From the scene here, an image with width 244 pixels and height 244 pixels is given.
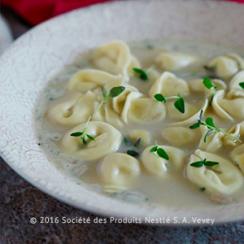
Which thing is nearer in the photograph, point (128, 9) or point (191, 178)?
point (191, 178)

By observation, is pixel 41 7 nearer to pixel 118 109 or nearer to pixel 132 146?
pixel 118 109

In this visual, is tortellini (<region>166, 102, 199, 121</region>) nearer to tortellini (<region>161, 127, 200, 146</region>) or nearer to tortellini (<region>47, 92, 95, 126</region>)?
tortellini (<region>161, 127, 200, 146</region>)

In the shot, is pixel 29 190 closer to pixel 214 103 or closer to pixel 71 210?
pixel 71 210

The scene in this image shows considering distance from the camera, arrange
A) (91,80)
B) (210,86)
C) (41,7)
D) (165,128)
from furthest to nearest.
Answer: (41,7) < (91,80) < (210,86) < (165,128)

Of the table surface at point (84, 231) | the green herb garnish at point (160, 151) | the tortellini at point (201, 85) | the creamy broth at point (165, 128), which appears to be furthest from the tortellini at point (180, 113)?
the table surface at point (84, 231)

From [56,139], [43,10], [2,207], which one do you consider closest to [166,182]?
[56,139]

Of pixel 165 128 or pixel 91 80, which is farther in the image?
pixel 91 80

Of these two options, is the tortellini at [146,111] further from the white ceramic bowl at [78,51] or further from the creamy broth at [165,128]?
the white ceramic bowl at [78,51]

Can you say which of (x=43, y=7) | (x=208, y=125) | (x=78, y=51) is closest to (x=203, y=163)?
(x=208, y=125)
